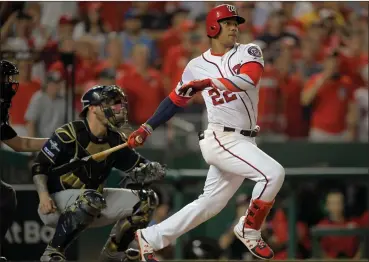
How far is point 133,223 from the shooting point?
809cm

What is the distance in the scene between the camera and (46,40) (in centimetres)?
1232

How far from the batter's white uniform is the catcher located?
0.44m

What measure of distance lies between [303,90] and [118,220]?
4783 mm

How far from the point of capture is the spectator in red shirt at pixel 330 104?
1230 cm

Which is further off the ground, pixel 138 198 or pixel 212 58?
pixel 212 58

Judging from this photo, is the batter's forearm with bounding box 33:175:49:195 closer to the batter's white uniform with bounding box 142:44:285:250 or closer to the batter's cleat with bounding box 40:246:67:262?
the batter's cleat with bounding box 40:246:67:262

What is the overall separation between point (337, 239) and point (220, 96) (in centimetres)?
396

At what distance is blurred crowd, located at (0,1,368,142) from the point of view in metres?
12.2

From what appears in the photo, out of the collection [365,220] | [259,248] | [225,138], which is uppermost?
[225,138]

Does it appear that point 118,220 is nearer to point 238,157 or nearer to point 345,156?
point 238,157

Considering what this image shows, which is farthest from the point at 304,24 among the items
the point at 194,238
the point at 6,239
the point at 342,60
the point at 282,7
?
the point at 6,239

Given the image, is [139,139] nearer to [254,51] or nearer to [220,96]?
[220,96]

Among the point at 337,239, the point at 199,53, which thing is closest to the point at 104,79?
the point at 199,53

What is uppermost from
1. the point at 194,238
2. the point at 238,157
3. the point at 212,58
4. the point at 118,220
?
the point at 212,58
